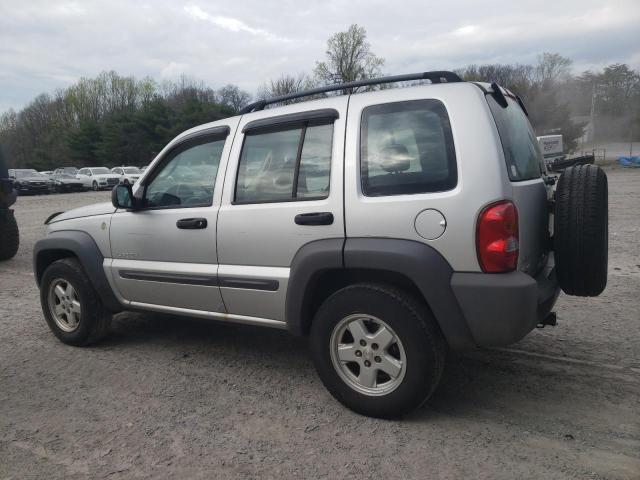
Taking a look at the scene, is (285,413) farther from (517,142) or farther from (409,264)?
(517,142)

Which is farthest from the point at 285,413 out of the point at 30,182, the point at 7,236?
the point at 30,182

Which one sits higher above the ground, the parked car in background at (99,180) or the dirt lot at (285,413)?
the parked car in background at (99,180)

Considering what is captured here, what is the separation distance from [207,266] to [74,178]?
34.5 meters

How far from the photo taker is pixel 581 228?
290 centimetres

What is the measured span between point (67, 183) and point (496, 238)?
117ft

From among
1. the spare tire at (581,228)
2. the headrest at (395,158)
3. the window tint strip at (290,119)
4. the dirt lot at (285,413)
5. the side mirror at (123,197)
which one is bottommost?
the dirt lot at (285,413)

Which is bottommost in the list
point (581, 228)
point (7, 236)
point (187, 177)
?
point (7, 236)

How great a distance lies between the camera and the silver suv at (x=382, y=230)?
266cm

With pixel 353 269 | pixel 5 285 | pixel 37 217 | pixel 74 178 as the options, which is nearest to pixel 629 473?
pixel 353 269

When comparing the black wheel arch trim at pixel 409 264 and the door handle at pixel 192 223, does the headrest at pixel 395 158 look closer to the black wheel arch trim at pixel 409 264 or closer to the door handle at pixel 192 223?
→ the black wheel arch trim at pixel 409 264

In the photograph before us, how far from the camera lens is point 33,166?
69438mm

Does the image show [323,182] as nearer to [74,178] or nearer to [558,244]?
[558,244]

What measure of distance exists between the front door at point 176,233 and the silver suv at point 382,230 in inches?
0.6

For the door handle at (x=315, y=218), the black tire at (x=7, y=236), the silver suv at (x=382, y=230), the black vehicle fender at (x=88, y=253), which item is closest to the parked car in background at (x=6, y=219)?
the black tire at (x=7, y=236)
